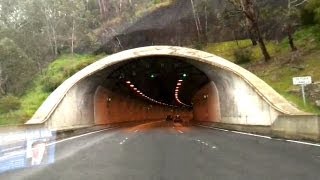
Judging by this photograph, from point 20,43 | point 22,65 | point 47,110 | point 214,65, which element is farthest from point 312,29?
point 20,43

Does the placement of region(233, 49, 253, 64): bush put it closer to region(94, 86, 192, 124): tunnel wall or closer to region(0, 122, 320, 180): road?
region(94, 86, 192, 124): tunnel wall

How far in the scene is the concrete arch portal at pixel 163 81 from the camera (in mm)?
32500

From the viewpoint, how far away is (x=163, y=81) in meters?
66.4

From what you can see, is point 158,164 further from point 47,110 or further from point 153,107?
point 153,107

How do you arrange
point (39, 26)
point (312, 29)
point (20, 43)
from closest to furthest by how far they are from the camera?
point (312, 29)
point (20, 43)
point (39, 26)

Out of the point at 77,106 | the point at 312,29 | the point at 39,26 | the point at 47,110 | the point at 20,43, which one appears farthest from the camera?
the point at 39,26

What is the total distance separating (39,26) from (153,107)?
3894 centimetres

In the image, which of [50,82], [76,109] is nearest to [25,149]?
[76,109]

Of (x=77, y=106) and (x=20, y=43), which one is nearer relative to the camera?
(x=77, y=106)

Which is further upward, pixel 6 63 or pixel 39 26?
pixel 39 26

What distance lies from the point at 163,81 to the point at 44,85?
48.7 ft

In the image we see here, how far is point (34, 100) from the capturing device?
5384 cm

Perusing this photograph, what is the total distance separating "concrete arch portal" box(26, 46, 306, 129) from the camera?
1280 inches

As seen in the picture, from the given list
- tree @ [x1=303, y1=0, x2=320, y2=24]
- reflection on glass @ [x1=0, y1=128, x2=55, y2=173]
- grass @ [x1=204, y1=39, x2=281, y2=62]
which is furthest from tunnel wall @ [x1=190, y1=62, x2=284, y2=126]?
reflection on glass @ [x1=0, y1=128, x2=55, y2=173]
